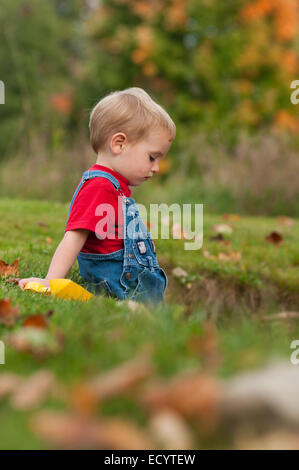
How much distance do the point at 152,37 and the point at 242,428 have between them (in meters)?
16.6

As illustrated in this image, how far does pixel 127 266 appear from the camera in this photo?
9.26 feet

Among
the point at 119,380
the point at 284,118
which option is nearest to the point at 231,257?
the point at 119,380

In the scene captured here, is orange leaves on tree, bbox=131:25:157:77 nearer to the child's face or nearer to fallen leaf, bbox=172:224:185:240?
fallen leaf, bbox=172:224:185:240

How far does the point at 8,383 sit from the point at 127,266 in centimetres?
167

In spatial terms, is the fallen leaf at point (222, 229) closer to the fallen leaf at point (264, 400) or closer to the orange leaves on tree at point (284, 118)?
the fallen leaf at point (264, 400)

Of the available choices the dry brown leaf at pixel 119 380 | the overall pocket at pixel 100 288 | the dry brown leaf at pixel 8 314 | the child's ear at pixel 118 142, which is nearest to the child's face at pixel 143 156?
the child's ear at pixel 118 142

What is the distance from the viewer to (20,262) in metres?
3.21

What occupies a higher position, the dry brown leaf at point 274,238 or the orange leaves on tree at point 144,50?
the orange leaves on tree at point 144,50

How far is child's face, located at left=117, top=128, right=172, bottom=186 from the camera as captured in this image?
2.89m

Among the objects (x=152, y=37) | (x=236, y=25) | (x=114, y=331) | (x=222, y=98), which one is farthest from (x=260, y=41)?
(x=114, y=331)

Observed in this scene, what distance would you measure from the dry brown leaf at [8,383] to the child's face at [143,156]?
1829 mm

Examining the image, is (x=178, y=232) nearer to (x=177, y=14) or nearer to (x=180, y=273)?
(x=180, y=273)

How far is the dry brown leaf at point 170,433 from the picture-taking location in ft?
3.28

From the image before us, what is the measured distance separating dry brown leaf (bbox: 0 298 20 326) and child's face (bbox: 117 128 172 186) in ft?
4.19
